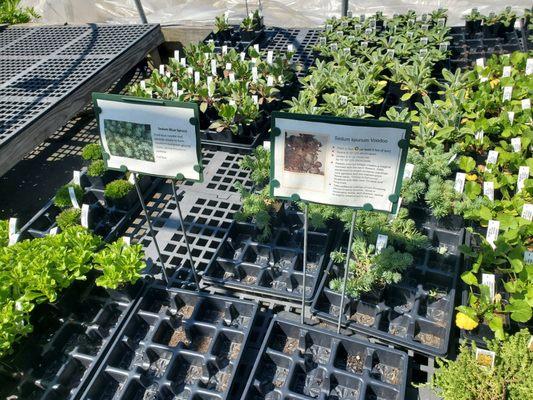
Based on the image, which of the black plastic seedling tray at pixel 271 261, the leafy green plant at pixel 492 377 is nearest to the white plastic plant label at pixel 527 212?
the leafy green plant at pixel 492 377

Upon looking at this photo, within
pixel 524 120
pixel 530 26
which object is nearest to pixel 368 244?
pixel 524 120

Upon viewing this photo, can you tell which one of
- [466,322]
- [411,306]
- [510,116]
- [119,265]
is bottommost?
[411,306]

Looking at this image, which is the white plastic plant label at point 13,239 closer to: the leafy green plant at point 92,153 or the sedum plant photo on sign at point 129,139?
the leafy green plant at point 92,153

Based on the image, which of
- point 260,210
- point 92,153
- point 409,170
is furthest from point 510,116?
point 92,153

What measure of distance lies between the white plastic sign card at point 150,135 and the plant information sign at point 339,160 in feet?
1.26

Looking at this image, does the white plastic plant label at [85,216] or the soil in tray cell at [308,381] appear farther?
the white plastic plant label at [85,216]

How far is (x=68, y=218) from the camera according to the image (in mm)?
2576

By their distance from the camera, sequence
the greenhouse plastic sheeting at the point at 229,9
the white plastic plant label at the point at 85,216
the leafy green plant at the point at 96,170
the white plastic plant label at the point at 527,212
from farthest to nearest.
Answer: the greenhouse plastic sheeting at the point at 229,9, the leafy green plant at the point at 96,170, the white plastic plant label at the point at 85,216, the white plastic plant label at the point at 527,212

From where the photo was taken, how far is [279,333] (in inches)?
82.7

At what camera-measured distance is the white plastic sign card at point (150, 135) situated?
5.60 feet

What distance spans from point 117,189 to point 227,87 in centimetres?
130

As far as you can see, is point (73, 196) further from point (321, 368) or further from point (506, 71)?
point (506, 71)

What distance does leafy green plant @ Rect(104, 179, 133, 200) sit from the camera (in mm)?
2689

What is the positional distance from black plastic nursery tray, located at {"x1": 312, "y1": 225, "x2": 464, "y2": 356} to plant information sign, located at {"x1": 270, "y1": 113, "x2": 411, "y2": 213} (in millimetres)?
727
